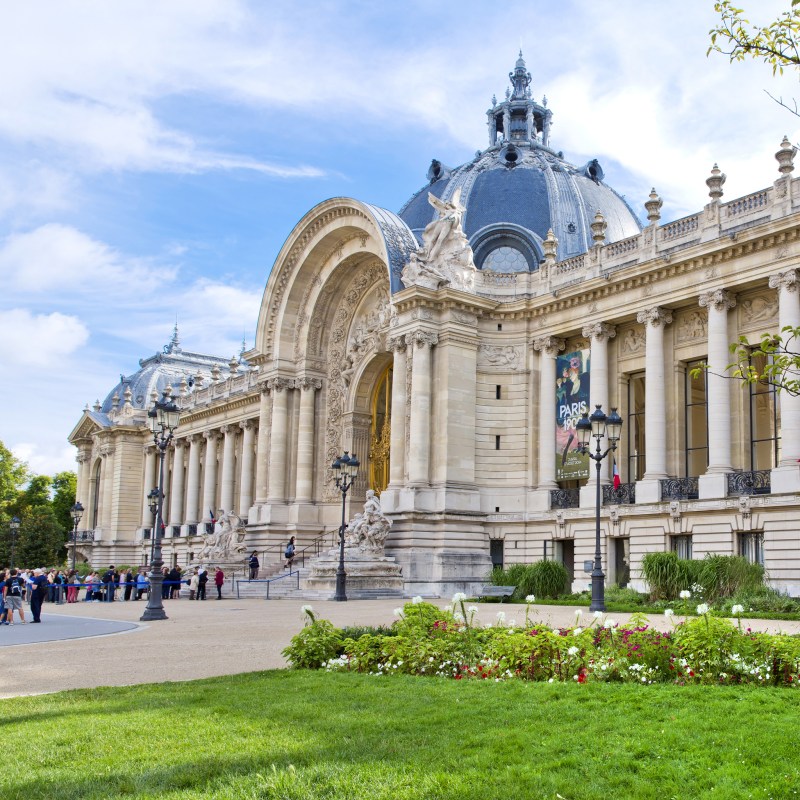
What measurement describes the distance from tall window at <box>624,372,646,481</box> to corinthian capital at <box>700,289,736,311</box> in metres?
4.40

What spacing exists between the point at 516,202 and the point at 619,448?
44.2ft

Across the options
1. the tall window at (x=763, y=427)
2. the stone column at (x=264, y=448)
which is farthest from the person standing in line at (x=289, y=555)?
the tall window at (x=763, y=427)

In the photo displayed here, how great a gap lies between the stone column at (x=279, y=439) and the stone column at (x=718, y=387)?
68.3ft

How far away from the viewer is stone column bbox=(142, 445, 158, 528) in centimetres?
6419

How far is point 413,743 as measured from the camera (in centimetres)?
713

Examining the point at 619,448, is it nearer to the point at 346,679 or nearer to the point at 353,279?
the point at 353,279

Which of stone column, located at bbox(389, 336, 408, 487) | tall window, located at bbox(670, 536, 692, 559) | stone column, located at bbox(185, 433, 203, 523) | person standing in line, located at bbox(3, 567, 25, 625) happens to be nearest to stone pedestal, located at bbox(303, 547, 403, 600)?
stone column, located at bbox(389, 336, 408, 487)

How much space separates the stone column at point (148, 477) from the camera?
211 feet

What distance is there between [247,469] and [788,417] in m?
33.0

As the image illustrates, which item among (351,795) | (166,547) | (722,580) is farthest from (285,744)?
(166,547)

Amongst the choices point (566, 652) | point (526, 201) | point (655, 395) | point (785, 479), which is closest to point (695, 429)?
→ point (655, 395)

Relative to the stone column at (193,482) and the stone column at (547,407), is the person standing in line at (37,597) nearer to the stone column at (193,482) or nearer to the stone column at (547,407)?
the stone column at (547,407)

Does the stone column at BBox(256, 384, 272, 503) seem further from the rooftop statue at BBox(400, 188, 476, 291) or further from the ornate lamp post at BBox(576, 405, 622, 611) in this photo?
the ornate lamp post at BBox(576, 405, 622, 611)

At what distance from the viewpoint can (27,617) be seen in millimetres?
25797
